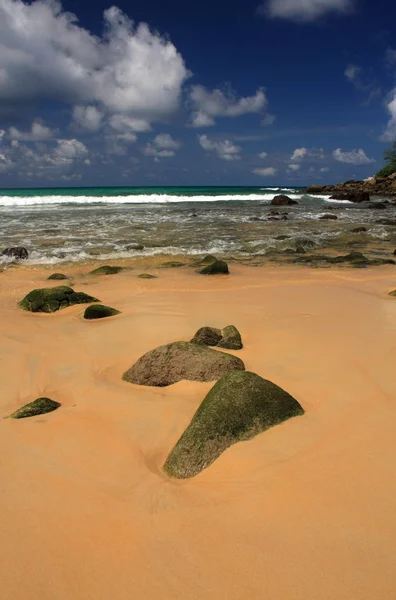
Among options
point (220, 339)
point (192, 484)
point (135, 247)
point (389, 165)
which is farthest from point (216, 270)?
point (389, 165)

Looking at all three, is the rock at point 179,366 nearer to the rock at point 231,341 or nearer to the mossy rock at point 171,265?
the rock at point 231,341

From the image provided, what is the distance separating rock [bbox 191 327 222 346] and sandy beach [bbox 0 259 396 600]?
1.10 ft

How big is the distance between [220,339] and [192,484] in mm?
2281

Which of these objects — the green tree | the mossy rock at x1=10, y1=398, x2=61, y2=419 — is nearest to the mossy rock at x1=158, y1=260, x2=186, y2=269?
the mossy rock at x1=10, y1=398, x2=61, y2=419

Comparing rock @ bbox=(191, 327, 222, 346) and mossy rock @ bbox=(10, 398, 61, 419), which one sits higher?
rock @ bbox=(191, 327, 222, 346)

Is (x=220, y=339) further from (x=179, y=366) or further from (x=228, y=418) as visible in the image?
(x=228, y=418)

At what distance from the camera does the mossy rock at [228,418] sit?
261cm

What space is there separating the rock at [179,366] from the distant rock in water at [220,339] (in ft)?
1.98

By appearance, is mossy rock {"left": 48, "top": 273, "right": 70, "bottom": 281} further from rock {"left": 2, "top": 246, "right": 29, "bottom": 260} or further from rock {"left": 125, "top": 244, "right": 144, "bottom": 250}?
rock {"left": 125, "top": 244, "right": 144, "bottom": 250}

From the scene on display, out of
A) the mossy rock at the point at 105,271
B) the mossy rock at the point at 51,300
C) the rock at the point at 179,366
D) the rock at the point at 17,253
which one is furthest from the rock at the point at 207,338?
the rock at the point at 17,253

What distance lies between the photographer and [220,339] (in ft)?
15.1

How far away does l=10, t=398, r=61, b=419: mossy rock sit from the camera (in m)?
3.20

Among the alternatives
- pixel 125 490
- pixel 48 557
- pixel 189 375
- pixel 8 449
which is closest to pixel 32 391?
pixel 8 449

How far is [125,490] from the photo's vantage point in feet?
7.91
